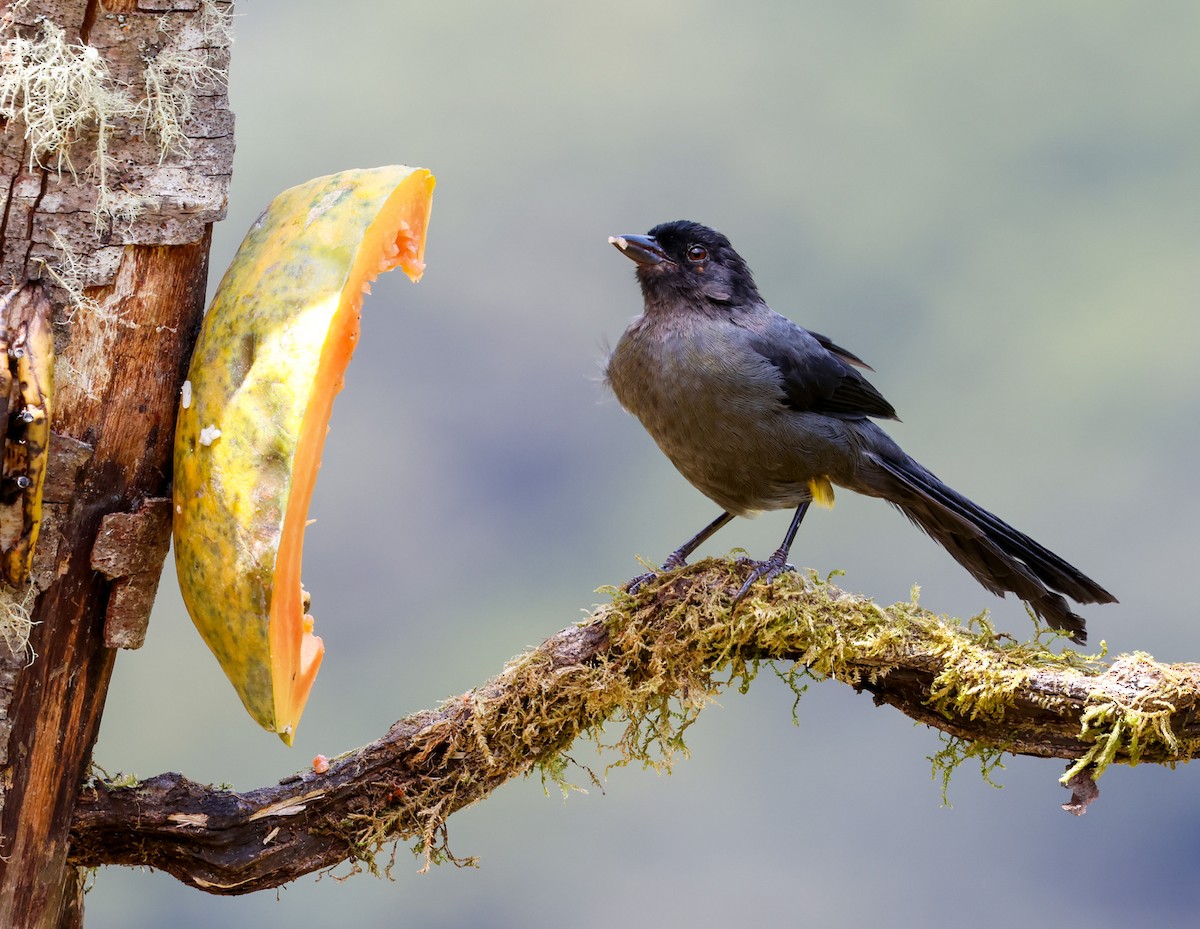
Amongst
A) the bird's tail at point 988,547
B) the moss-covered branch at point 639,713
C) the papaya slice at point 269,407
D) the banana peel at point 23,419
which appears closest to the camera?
the banana peel at point 23,419

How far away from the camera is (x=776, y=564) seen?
2562mm

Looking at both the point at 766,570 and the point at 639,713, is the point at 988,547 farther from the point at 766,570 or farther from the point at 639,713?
the point at 639,713

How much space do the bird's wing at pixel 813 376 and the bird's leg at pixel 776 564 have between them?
272 millimetres

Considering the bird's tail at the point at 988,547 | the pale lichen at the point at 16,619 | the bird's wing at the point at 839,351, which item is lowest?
the pale lichen at the point at 16,619

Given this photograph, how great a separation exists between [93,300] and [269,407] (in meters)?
0.33

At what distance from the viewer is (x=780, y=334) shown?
296 cm

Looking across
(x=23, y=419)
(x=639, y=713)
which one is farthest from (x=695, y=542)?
(x=23, y=419)

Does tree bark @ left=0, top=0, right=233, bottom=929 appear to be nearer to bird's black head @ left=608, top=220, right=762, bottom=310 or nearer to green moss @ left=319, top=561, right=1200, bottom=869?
green moss @ left=319, top=561, right=1200, bottom=869

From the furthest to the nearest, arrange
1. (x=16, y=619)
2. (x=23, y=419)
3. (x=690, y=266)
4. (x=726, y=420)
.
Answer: (x=690, y=266) → (x=726, y=420) → (x=16, y=619) → (x=23, y=419)

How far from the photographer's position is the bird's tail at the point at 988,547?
109 inches

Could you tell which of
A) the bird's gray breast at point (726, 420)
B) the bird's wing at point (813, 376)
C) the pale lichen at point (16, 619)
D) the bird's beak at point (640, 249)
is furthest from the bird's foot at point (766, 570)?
the pale lichen at point (16, 619)

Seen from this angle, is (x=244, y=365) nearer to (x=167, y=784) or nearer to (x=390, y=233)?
(x=390, y=233)

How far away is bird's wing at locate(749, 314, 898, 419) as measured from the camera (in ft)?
9.48

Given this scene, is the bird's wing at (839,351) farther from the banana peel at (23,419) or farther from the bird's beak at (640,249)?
the banana peel at (23,419)
